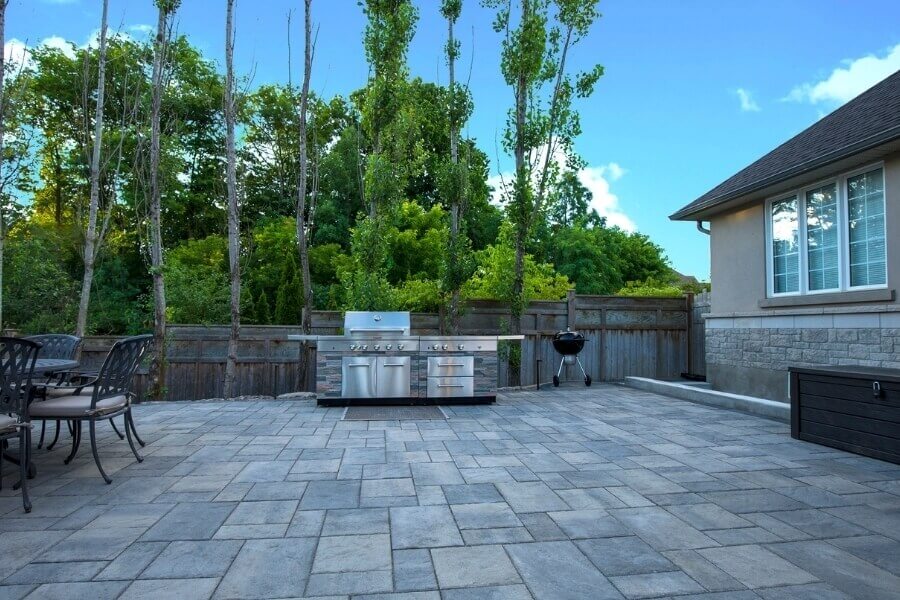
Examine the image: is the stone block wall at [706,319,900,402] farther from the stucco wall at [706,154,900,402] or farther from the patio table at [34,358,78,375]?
the patio table at [34,358,78,375]

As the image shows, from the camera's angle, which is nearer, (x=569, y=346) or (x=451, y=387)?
(x=451, y=387)

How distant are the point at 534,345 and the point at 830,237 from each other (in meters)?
3.97

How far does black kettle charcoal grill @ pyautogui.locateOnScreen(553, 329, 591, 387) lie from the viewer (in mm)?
7781

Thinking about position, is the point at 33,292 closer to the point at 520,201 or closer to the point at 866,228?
the point at 520,201

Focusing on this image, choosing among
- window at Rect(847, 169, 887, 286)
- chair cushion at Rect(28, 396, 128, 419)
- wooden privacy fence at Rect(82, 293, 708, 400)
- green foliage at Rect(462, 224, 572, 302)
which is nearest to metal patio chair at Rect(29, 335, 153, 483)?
chair cushion at Rect(28, 396, 128, 419)

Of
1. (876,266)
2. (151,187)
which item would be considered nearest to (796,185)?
(876,266)

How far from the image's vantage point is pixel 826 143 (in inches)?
224

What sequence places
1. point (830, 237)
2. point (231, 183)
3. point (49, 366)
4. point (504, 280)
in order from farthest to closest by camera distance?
1. point (504, 280)
2. point (231, 183)
3. point (830, 237)
4. point (49, 366)

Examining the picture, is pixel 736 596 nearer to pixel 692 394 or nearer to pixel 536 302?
pixel 692 394

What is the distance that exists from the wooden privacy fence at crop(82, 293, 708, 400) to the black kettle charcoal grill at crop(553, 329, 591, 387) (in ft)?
0.92

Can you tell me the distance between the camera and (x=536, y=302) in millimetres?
8086

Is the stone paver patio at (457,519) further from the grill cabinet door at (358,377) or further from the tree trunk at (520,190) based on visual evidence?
the tree trunk at (520,190)

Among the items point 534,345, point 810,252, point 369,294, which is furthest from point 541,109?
point 810,252

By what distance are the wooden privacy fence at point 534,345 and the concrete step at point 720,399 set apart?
27.7 inches
